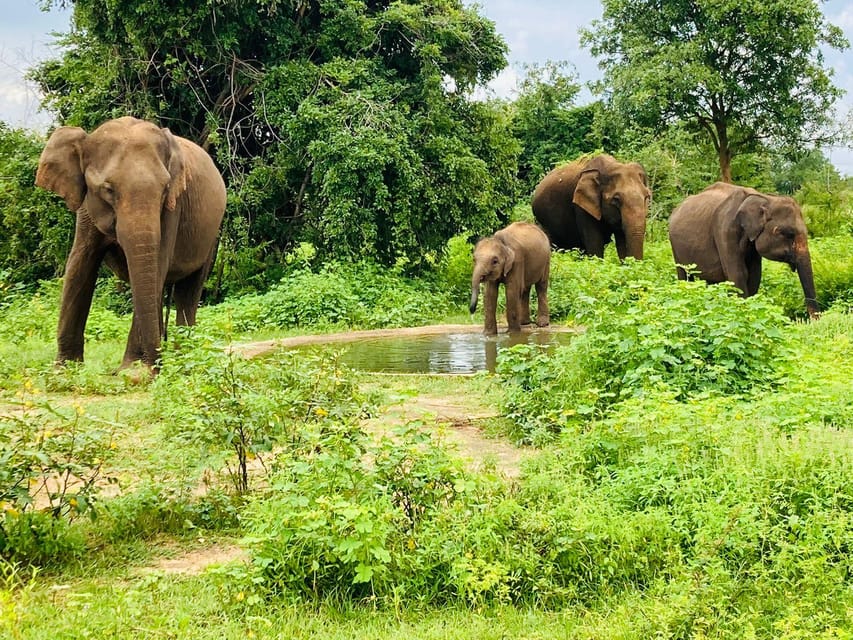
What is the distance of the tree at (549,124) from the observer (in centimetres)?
3603

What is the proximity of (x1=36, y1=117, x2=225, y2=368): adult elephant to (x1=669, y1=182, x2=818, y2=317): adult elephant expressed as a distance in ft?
26.0

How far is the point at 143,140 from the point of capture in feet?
30.7

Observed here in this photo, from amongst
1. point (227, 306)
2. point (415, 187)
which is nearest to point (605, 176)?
point (415, 187)

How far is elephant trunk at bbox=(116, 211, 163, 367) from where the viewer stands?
912 centimetres

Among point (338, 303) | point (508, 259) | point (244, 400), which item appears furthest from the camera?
point (338, 303)

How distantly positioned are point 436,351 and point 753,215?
17.7 feet

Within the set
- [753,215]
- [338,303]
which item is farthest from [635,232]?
[338,303]

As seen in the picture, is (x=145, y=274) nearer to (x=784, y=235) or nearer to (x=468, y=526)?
(x=468, y=526)

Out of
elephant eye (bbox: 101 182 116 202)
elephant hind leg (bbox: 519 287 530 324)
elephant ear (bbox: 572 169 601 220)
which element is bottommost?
elephant hind leg (bbox: 519 287 530 324)

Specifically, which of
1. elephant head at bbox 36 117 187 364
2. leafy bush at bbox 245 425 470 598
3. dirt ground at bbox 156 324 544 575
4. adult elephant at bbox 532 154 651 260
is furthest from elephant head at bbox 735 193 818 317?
leafy bush at bbox 245 425 470 598

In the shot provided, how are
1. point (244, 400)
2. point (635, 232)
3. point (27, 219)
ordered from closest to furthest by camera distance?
point (244, 400) < point (635, 232) < point (27, 219)

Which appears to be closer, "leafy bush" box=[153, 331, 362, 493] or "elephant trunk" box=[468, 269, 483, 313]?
"leafy bush" box=[153, 331, 362, 493]

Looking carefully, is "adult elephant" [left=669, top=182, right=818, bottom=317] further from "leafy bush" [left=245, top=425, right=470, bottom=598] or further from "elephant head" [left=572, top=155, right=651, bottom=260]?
"leafy bush" [left=245, top=425, right=470, bottom=598]

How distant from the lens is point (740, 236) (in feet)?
46.8
